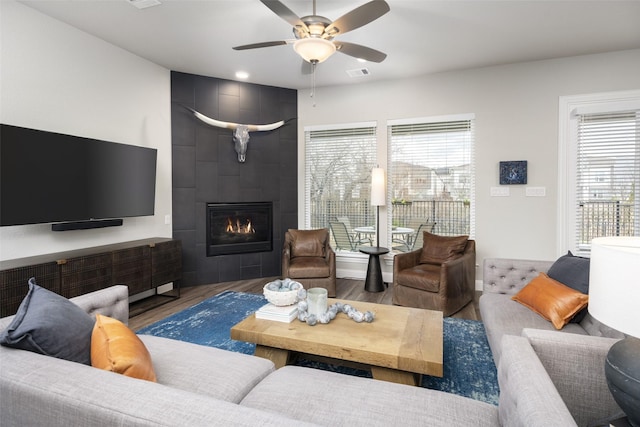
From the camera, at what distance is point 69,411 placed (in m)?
1.00

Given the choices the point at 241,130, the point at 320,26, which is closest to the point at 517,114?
the point at 320,26

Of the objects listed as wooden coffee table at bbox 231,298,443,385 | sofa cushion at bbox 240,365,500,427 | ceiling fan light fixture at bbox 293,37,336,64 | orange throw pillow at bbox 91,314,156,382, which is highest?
ceiling fan light fixture at bbox 293,37,336,64

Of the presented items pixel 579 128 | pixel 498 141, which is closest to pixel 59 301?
pixel 498 141

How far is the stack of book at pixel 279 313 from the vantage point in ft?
7.75

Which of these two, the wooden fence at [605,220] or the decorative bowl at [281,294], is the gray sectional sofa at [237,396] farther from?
the wooden fence at [605,220]

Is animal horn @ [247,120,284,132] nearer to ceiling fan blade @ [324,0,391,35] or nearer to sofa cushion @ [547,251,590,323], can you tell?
ceiling fan blade @ [324,0,391,35]

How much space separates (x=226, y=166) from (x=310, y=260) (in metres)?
1.85

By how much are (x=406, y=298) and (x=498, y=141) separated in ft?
7.82

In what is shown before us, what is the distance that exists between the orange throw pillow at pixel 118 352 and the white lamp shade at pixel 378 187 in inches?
141

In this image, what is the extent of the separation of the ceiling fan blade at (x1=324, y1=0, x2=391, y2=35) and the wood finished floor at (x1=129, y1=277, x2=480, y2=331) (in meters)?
2.83

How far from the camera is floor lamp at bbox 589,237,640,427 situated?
92cm

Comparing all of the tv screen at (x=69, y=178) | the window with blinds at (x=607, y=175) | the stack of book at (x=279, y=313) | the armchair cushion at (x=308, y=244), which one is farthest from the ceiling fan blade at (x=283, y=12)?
the window with blinds at (x=607, y=175)

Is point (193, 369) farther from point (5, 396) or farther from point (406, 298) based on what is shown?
point (406, 298)

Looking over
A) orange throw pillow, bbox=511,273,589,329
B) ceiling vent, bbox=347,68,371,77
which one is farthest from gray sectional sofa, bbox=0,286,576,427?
ceiling vent, bbox=347,68,371,77
